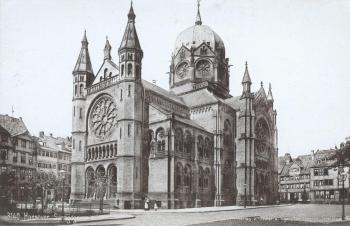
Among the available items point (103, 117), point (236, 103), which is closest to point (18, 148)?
point (103, 117)

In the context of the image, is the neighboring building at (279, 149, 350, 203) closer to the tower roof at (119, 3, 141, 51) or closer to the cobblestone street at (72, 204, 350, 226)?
the tower roof at (119, 3, 141, 51)

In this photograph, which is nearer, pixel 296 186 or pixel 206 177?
pixel 206 177

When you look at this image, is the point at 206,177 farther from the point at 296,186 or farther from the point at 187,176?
the point at 296,186

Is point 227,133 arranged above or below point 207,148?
above

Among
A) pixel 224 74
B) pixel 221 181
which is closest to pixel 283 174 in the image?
pixel 224 74

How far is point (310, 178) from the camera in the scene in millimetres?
105875

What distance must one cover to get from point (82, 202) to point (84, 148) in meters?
8.52

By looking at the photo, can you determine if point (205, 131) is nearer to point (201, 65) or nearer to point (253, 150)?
point (253, 150)

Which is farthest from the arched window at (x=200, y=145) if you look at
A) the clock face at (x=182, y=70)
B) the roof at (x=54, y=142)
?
the roof at (x=54, y=142)

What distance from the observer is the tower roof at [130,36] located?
2176 inches

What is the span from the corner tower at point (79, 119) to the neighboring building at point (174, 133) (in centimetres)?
14

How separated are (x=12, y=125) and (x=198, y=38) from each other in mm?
39072

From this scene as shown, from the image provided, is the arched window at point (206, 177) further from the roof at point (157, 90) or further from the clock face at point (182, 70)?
the clock face at point (182, 70)

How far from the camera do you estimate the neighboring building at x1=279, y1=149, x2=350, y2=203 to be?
99438 mm
